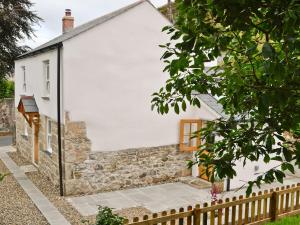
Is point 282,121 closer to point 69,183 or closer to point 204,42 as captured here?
point 204,42

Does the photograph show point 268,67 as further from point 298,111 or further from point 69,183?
point 69,183

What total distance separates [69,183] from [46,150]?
9.42ft

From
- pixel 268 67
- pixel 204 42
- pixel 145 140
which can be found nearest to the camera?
pixel 268 67

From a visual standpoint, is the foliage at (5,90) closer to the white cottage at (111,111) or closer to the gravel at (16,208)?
the white cottage at (111,111)

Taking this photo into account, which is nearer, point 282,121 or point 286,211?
point 282,121

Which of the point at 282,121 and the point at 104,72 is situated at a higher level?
the point at 104,72

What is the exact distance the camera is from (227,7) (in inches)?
87.0

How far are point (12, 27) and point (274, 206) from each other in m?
22.8

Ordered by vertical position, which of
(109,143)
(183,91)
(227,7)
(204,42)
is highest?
(227,7)

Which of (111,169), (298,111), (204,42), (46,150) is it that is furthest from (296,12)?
(46,150)

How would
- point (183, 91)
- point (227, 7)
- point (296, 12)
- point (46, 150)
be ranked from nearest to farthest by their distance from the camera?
point (296, 12)
point (227, 7)
point (183, 91)
point (46, 150)

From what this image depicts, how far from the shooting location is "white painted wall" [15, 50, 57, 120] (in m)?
11.6

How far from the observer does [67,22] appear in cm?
1623

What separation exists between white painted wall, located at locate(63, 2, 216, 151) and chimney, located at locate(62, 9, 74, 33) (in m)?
6.14
